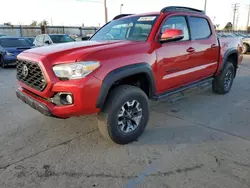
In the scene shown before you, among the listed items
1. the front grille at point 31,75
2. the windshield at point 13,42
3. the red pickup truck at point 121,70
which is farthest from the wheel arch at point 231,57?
the windshield at point 13,42

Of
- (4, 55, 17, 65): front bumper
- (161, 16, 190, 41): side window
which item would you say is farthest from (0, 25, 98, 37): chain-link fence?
(161, 16, 190, 41): side window

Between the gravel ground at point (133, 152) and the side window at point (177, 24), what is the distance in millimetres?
1607

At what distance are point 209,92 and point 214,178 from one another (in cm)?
392

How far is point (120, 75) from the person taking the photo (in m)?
2.87

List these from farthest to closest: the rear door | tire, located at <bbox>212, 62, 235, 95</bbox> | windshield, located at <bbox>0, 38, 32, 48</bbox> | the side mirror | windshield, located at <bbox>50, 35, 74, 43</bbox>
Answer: windshield, located at <bbox>50, 35, 74, 43</bbox> < windshield, located at <bbox>0, 38, 32, 48</bbox> < tire, located at <bbox>212, 62, 235, 95</bbox> < the rear door < the side mirror

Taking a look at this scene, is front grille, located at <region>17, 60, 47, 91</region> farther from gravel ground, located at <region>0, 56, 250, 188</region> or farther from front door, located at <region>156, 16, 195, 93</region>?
front door, located at <region>156, 16, 195, 93</region>

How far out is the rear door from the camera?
4.31 m

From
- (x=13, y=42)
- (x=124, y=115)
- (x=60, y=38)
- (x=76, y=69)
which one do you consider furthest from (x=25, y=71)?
(x=60, y=38)

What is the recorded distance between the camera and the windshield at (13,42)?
10.8 meters

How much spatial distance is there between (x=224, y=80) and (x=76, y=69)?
14.2ft

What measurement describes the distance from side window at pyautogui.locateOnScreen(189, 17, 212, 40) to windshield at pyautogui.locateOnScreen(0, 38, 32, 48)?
9.45 m

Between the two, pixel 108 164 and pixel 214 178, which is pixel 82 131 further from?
pixel 214 178

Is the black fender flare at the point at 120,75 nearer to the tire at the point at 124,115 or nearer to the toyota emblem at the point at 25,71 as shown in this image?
the tire at the point at 124,115

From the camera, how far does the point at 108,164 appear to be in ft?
8.98
